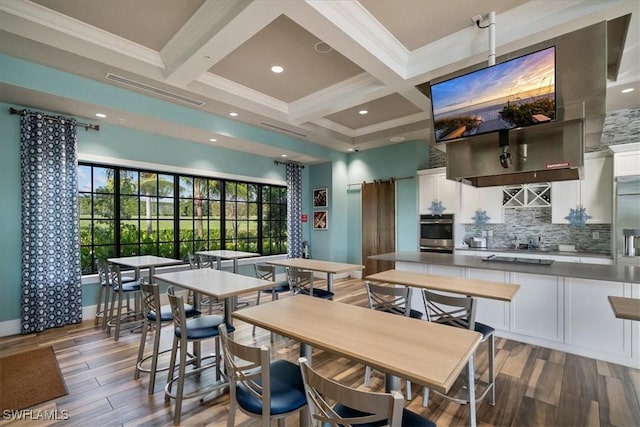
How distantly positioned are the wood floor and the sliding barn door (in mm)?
3425

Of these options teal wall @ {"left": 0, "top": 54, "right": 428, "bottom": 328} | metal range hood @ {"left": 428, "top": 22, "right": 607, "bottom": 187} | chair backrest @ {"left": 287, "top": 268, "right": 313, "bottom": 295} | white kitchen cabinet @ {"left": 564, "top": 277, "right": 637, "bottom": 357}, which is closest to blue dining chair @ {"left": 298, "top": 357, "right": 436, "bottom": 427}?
chair backrest @ {"left": 287, "top": 268, "right": 313, "bottom": 295}

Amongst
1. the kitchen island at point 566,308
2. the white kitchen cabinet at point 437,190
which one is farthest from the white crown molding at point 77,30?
the white kitchen cabinet at point 437,190

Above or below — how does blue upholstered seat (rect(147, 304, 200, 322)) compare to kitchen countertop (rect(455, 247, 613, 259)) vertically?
below

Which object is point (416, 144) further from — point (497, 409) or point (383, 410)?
point (383, 410)

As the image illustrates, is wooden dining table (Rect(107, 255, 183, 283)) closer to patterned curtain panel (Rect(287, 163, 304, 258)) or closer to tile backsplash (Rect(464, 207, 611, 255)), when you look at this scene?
patterned curtain panel (Rect(287, 163, 304, 258))

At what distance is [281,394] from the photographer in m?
1.54

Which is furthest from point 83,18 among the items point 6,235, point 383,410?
point 383,410

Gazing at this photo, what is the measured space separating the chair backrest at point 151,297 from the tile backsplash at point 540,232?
5.53 m

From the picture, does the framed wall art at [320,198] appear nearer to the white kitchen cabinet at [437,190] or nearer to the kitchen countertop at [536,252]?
the white kitchen cabinet at [437,190]

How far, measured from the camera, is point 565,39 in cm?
227

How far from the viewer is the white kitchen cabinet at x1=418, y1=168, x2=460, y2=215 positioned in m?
5.80

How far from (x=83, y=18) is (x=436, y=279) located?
427 centimetres

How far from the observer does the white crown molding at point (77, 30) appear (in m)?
2.63

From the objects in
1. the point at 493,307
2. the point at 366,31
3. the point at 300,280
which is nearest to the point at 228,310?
the point at 300,280
